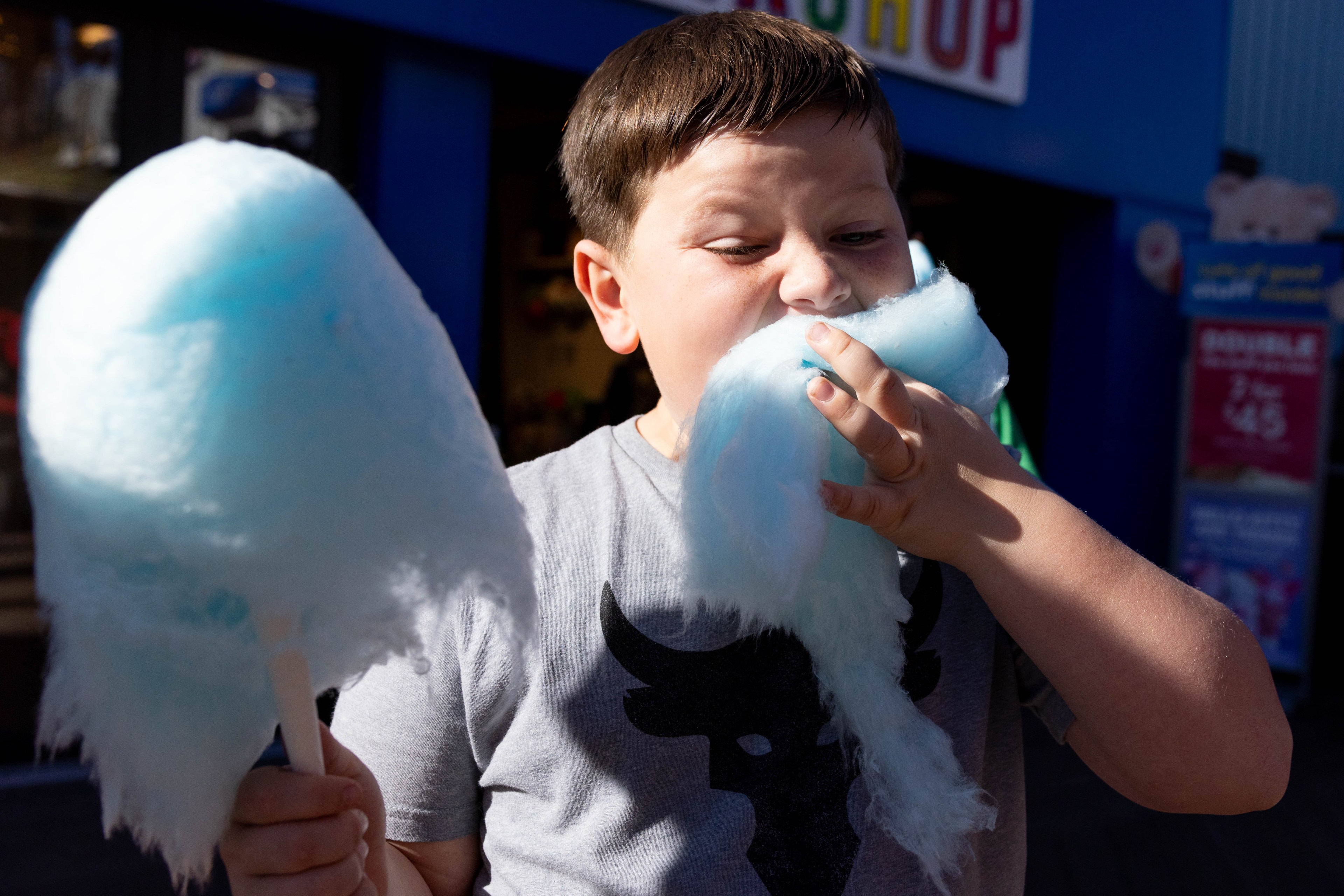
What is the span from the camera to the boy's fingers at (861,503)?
85 centimetres

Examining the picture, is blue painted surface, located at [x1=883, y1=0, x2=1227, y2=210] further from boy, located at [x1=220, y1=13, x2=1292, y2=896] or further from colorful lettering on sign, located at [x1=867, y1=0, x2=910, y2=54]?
boy, located at [x1=220, y1=13, x2=1292, y2=896]

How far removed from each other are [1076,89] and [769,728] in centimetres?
567

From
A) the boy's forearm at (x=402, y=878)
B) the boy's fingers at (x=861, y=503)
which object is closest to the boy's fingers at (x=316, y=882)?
the boy's forearm at (x=402, y=878)

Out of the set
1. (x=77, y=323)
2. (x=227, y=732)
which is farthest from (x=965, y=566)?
(x=77, y=323)

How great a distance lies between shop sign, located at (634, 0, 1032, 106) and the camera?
444 cm

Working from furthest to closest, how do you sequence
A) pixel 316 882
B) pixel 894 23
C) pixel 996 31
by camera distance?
pixel 996 31
pixel 894 23
pixel 316 882

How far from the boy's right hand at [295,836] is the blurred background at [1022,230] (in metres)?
0.19

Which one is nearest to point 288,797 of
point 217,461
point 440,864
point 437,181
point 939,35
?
point 217,461

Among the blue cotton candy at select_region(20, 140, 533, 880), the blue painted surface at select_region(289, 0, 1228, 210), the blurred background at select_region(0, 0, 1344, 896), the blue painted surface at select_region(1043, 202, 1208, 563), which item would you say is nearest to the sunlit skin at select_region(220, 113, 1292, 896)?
the blue cotton candy at select_region(20, 140, 533, 880)

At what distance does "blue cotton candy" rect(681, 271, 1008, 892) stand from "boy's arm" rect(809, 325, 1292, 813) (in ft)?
0.17

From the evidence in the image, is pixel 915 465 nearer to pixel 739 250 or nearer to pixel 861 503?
pixel 861 503

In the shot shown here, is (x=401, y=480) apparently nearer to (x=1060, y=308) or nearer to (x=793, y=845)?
(x=793, y=845)

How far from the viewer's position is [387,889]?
93 centimetres

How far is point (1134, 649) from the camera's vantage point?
0.88 metres
